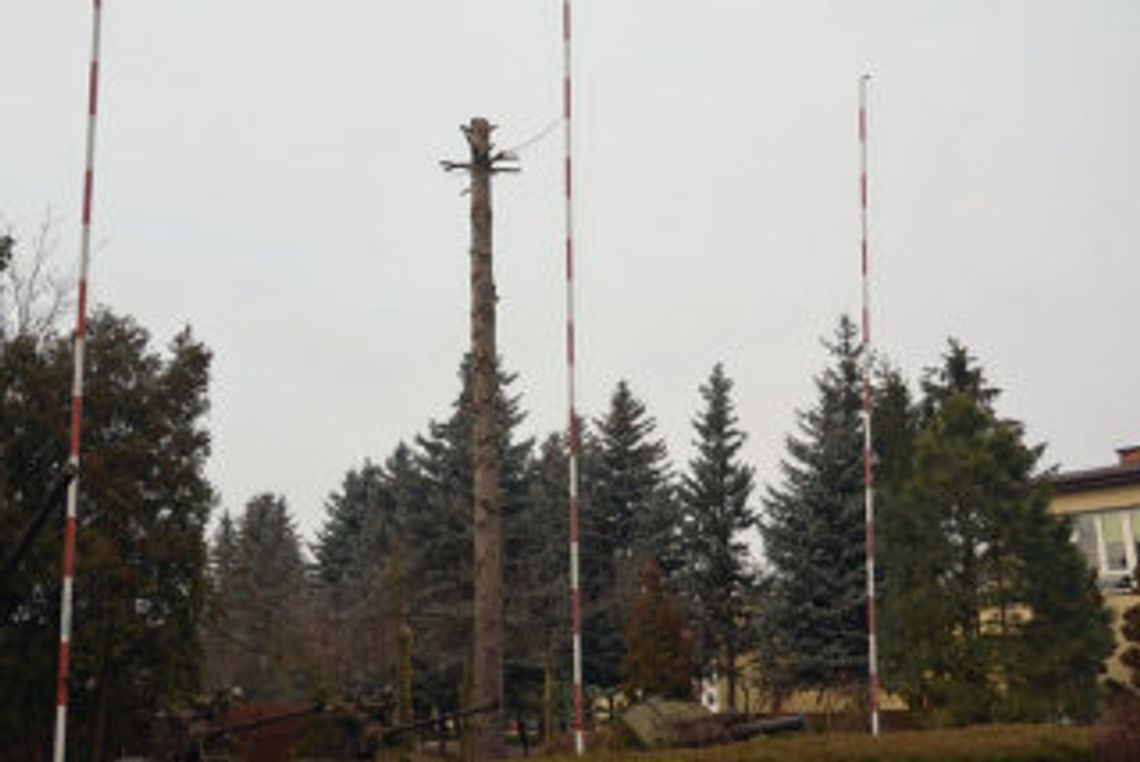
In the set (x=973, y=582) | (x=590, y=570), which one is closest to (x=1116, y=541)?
(x=973, y=582)

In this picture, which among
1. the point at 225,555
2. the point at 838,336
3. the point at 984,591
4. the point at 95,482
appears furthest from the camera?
the point at 225,555

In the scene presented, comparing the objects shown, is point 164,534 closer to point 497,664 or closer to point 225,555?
point 497,664

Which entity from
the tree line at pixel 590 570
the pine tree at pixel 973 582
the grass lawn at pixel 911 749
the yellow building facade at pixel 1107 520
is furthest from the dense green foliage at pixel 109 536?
the yellow building facade at pixel 1107 520

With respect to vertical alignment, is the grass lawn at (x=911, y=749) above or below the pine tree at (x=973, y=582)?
below

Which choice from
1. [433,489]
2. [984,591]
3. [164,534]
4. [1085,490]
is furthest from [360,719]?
[433,489]

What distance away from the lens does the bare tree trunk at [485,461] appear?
56.7ft

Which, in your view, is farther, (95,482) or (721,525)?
(721,525)

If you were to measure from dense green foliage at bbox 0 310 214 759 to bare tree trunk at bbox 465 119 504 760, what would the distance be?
546 centimetres

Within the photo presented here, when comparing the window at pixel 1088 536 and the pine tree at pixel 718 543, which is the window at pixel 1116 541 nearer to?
the window at pixel 1088 536

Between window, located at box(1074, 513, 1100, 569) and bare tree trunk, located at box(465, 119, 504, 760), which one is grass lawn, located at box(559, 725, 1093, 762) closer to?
bare tree trunk, located at box(465, 119, 504, 760)

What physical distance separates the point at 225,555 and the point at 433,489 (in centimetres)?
3261

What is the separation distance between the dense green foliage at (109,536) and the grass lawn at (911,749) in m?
9.16

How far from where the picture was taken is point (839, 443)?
37750mm

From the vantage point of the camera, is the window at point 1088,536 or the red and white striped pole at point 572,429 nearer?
the red and white striped pole at point 572,429
